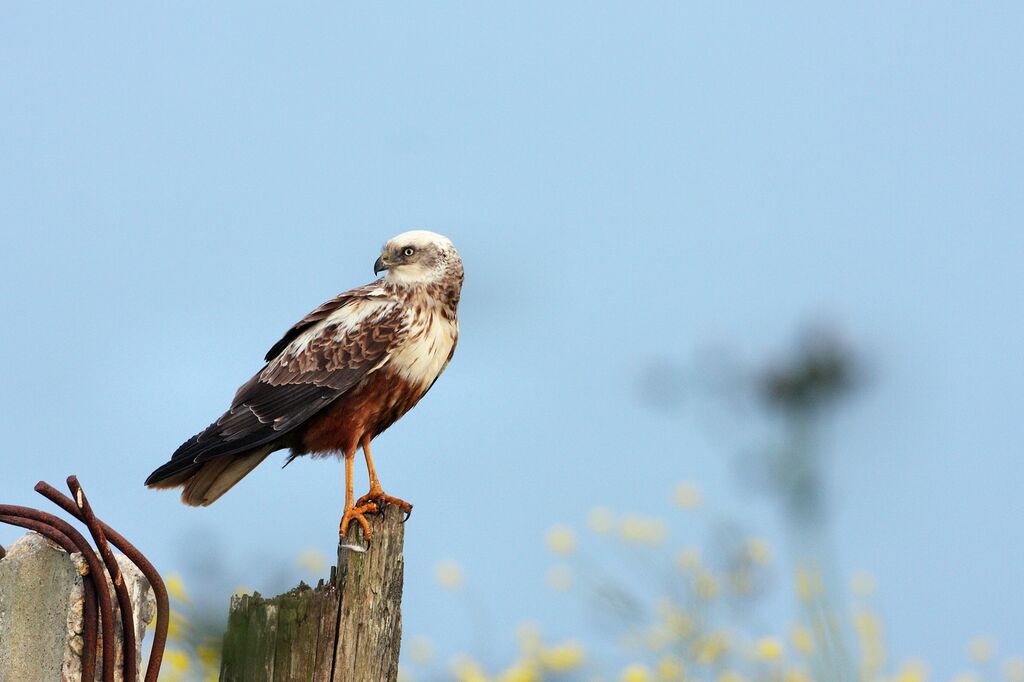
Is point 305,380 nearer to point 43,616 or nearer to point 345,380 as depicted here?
point 345,380

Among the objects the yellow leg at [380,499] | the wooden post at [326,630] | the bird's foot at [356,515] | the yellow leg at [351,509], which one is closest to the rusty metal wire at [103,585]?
the wooden post at [326,630]

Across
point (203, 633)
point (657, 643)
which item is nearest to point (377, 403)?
point (203, 633)

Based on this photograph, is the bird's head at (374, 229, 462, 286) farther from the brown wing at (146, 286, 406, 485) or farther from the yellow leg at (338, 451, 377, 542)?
the yellow leg at (338, 451, 377, 542)

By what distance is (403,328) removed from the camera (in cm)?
501

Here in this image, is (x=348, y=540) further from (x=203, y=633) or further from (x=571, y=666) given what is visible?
(x=571, y=666)

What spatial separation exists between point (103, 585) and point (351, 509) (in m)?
1.51

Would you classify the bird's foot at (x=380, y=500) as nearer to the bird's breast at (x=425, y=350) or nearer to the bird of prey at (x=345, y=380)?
the bird of prey at (x=345, y=380)

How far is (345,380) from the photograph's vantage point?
16.2 ft

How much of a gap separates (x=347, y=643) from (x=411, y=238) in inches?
95.2

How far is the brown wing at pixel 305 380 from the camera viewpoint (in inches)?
190

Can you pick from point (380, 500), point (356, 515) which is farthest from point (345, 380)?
point (356, 515)

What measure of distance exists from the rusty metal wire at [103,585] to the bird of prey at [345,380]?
185 cm

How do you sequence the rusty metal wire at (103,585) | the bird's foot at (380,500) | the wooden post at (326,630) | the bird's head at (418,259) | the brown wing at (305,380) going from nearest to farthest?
1. the rusty metal wire at (103,585)
2. the wooden post at (326,630)
3. the bird's foot at (380,500)
4. the brown wing at (305,380)
5. the bird's head at (418,259)

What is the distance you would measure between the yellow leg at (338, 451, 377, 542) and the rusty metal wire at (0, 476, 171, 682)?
86 centimetres
